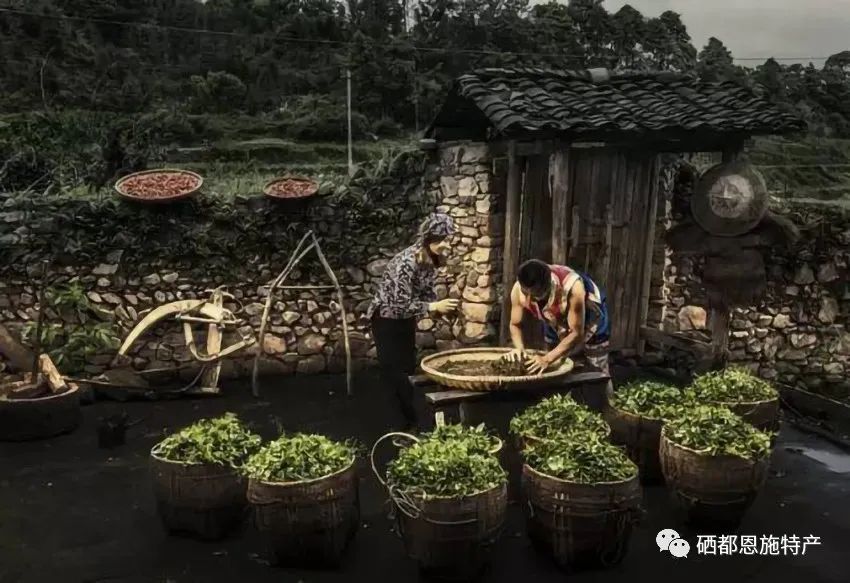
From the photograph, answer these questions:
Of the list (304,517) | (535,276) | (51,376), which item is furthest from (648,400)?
(51,376)

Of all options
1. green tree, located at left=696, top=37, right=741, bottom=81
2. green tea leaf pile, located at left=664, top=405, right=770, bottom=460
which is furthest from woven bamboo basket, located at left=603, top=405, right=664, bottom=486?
green tree, located at left=696, top=37, right=741, bottom=81

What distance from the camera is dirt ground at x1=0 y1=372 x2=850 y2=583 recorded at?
4.31 m

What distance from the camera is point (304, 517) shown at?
13.8 ft

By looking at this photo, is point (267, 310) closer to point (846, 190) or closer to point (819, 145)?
point (846, 190)

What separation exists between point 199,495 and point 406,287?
2.30m

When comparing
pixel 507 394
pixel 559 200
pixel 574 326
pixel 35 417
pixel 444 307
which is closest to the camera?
pixel 507 394

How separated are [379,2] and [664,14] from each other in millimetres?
12678

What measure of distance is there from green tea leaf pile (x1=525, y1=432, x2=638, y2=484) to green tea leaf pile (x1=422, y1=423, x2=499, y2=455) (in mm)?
252

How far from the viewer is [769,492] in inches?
216

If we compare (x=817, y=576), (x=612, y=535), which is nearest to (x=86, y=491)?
(x=612, y=535)

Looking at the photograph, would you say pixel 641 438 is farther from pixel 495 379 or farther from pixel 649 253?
pixel 649 253

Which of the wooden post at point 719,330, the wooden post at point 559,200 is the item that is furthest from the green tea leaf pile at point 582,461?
the wooden post at point 719,330

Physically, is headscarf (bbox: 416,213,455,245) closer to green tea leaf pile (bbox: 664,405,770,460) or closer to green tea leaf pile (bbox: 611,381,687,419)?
green tea leaf pile (bbox: 611,381,687,419)

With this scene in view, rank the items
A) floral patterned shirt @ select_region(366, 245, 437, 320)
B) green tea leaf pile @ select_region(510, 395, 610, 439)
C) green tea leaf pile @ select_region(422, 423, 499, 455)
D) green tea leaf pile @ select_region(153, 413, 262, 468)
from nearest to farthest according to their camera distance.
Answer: green tea leaf pile @ select_region(422, 423, 499, 455) → green tea leaf pile @ select_region(153, 413, 262, 468) → green tea leaf pile @ select_region(510, 395, 610, 439) → floral patterned shirt @ select_region(366, 245, 437, 320)
